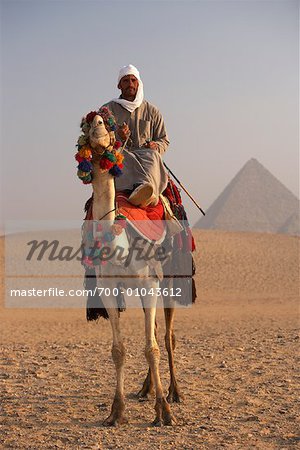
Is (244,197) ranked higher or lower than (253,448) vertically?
higher

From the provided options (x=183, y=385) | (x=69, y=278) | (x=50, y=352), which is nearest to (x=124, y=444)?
(x=183, y=385)

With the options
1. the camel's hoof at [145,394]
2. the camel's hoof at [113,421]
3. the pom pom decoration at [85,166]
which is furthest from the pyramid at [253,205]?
the pom pom decoration at [85,166]

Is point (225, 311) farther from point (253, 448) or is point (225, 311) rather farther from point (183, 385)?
point (253, 448)

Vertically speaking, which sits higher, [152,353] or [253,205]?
[253,205]

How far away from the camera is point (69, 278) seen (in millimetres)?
30766

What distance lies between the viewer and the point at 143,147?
7195mm

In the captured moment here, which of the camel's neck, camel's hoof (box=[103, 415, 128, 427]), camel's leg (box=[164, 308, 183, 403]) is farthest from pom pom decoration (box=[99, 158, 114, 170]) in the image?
camel's hoof (box=[103, 415, 128, 427])

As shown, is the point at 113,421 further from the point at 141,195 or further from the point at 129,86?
the point at 129,86

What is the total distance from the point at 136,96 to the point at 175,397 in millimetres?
3631

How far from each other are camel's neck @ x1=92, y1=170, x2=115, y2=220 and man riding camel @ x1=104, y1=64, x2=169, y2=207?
0.42 meters

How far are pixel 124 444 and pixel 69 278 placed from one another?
25249 millimetres

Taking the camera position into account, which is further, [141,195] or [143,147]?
[143,147]

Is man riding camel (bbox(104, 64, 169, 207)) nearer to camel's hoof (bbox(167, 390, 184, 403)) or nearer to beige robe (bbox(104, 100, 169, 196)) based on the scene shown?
beige robe (bbox(104, 100, 169, 196))

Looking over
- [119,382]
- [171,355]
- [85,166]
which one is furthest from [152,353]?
[85,166]
